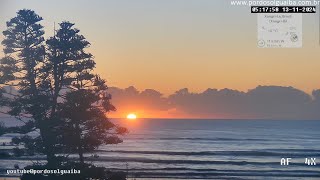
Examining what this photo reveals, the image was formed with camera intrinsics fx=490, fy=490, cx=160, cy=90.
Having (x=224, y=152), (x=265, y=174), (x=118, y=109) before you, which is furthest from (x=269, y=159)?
A: (x=118, y=109)

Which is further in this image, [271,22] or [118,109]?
[118,109]

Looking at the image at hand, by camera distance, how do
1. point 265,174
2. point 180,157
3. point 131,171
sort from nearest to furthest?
1. point 265,174
2. point 131,171
3. point 180,157

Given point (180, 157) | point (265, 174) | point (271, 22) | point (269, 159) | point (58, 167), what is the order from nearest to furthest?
point (271, 22), point (58, 167), point (265, 174), point (269, 159), point (180, 157)

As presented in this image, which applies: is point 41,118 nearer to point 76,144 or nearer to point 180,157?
point 76,144

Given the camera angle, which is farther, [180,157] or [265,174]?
[180,157]

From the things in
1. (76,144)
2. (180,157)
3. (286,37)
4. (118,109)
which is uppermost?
(286,37)

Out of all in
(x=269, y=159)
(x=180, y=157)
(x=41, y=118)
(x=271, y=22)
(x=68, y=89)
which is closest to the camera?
(x=271, y=22)

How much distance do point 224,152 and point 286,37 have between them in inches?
680

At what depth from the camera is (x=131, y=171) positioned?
19.2 m

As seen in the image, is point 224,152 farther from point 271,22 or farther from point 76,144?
point 271,22

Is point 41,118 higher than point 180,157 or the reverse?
higher

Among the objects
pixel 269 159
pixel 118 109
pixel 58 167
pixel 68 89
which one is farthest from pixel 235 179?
pixel 58 167

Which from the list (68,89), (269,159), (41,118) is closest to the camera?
(41,118)

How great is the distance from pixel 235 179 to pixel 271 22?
29.2ft
